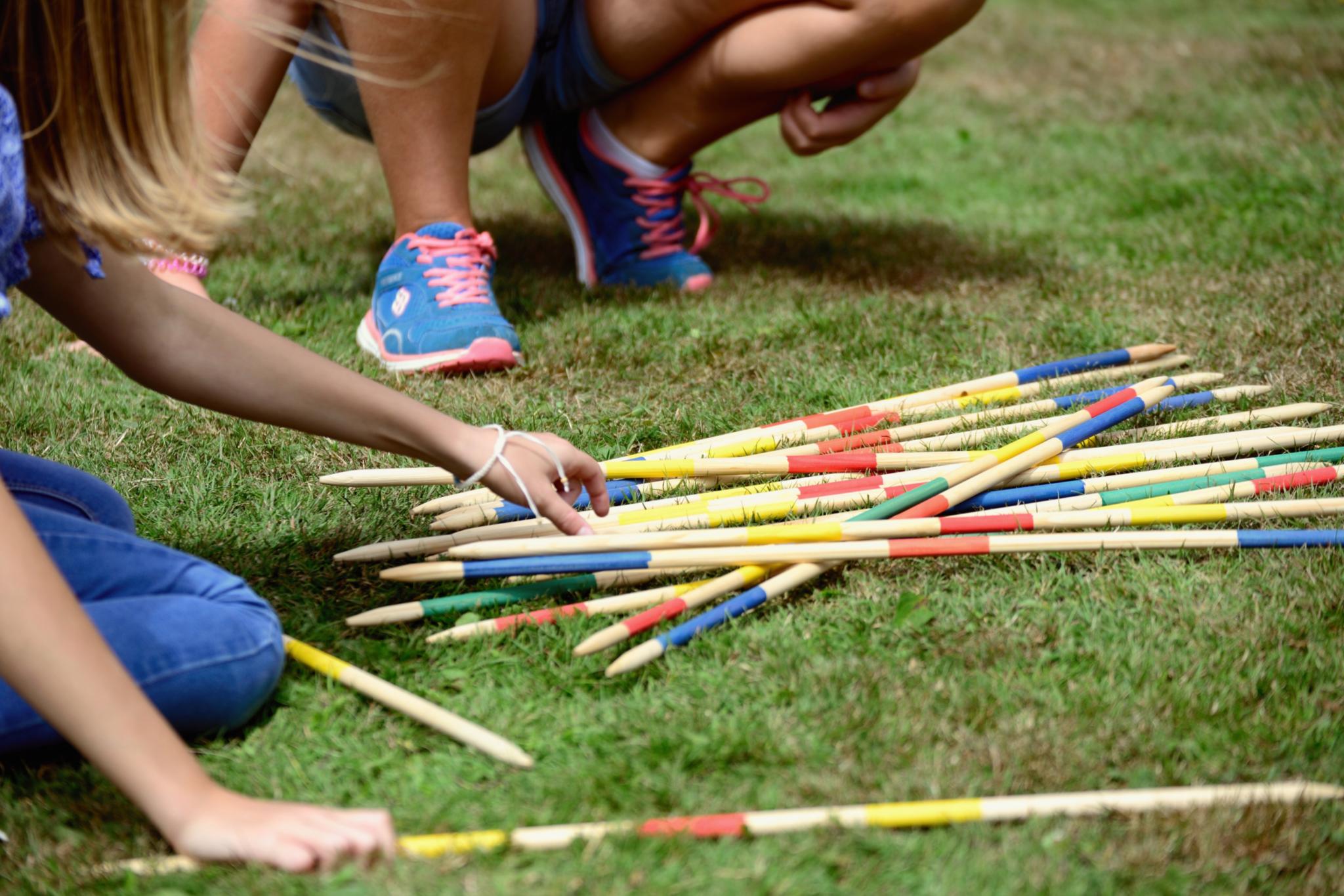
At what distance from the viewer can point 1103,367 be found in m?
2.15

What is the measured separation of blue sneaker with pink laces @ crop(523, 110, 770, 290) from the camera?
8.86ft

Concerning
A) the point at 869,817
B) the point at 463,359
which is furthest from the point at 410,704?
the point at 463,359

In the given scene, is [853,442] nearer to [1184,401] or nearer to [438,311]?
[1184,401]

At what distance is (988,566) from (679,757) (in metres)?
0.54

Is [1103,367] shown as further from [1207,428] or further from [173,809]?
[173,809]

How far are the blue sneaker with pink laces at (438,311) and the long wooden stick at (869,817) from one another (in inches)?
45.9

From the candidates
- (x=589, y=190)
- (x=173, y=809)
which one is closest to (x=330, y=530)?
(x=173, y=809)

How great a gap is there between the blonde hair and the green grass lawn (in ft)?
1.47

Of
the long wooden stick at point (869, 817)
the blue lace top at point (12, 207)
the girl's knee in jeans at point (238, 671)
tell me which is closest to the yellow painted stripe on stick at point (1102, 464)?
the long wooden stick at point (869, 817)

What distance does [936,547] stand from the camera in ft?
4.87

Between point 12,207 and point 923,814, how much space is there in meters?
0.99

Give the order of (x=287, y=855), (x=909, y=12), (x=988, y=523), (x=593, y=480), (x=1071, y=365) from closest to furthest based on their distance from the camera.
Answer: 1. (x=287, y=855)
2. (x=593, y=480)
3. (x=988, y=523)
4. (x=1071, y=365)
5. (x=909, y=12)

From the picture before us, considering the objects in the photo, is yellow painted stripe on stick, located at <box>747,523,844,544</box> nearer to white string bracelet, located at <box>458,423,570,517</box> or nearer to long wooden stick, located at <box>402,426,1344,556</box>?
long wooden stick, located at <box>402,426,1344,556</box>

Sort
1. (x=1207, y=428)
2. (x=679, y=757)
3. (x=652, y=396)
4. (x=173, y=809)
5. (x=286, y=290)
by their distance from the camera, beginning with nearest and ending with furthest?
(x=173, y=809) → (x=679, y=757) → (x=1207, y=428) → (x=652, y=396) → (x=286, y=290)
